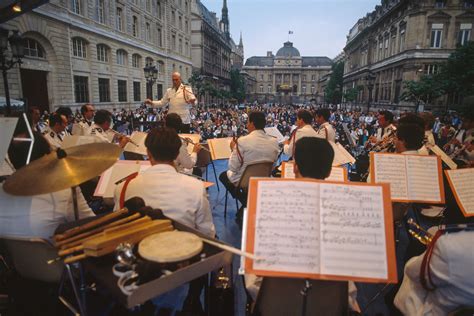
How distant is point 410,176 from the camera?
297 cm

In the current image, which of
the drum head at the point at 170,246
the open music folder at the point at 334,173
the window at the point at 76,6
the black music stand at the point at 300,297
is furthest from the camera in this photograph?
the window at the point at 76,6

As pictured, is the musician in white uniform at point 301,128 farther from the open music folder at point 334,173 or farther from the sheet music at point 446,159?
the open music folder at point 334,173

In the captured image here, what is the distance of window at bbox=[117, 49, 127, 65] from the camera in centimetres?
Result: 2552

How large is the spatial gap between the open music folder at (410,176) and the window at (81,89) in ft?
73.9

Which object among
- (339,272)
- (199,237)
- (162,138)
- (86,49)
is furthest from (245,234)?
(86,49)

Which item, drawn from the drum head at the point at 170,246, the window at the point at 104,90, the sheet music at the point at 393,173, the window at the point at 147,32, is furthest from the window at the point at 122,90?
the drum head at the point at 170,246

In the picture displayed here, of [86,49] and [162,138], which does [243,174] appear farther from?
[86,49]

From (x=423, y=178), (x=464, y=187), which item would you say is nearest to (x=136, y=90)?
(x=423, y=178)

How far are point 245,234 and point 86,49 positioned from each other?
24565 mm

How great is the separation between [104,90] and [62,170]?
978 inches

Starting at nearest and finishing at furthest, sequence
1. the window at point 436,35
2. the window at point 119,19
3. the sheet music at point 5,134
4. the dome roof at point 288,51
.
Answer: the sheet music at point 5,134, the window at point 119,19, the window at point 436,35, the dome roof at point 288,51

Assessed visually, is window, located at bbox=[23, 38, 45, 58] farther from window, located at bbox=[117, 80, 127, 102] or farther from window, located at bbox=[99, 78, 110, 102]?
window, located at bbox=[117, 80, 127, 102]

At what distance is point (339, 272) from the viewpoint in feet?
4.82

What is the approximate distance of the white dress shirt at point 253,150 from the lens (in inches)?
173
